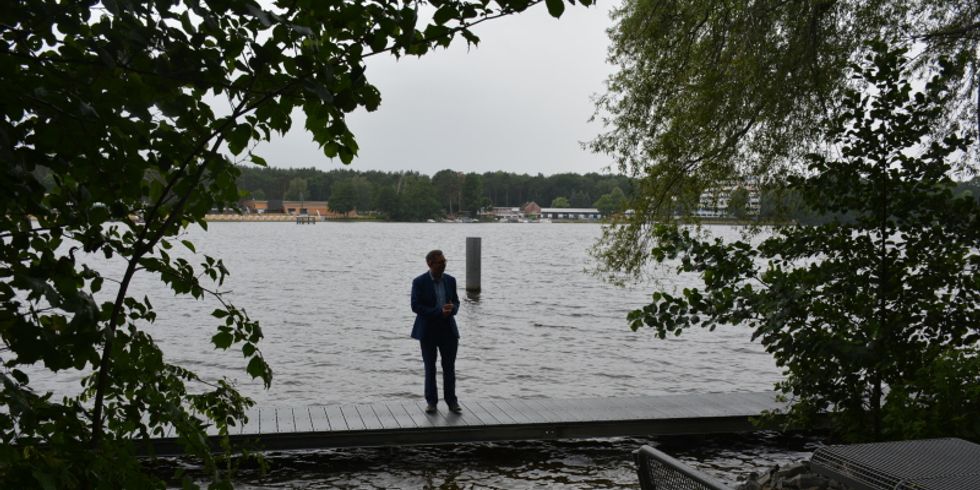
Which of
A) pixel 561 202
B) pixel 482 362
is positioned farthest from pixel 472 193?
pixel 482 362

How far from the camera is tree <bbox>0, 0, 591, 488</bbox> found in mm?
1751

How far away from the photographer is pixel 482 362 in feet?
57.3

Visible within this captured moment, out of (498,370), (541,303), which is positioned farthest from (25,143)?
(541,303)

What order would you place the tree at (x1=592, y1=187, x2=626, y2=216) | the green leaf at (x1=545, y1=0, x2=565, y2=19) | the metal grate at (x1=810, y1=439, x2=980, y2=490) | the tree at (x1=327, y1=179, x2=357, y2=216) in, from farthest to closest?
the tree at (x1=327, y1=179, x2=357, y2=216) → the tree at (x1=592, y1=187, x2=626, y2=216) → the metal grate at (x1=810, y1=439, x2=980, y2=490) → the green leaf at (x1=545, y1=0, x2=565, y2=19)

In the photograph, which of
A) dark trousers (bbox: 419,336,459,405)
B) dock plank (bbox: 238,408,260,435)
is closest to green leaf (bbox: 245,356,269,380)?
dock plank (bbox: 238,408,260,435)

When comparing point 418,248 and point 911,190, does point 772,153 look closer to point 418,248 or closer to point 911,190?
point 911,190

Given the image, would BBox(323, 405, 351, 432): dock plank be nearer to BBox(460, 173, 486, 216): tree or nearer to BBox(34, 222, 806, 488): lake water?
BBox(34, 222, 806, 488): lake water

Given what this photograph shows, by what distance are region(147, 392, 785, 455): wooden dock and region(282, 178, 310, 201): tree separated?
14945 centimetres

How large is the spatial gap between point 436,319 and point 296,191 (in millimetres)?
152794

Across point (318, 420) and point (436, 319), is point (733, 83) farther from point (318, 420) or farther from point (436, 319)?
point (318, 420)

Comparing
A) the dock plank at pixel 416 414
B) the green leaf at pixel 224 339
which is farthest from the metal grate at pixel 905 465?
the dock plank at pixel 416 414

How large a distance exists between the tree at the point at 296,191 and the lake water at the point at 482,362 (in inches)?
4517

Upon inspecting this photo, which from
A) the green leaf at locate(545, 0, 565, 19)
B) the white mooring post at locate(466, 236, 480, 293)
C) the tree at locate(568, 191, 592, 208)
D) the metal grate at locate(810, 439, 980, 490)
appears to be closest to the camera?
the green leaf at locate(545, 0, 565, 19)

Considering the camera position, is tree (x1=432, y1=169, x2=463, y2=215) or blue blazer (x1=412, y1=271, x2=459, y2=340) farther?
tree (x1=432, y1=169, x2=463, y2=215)
